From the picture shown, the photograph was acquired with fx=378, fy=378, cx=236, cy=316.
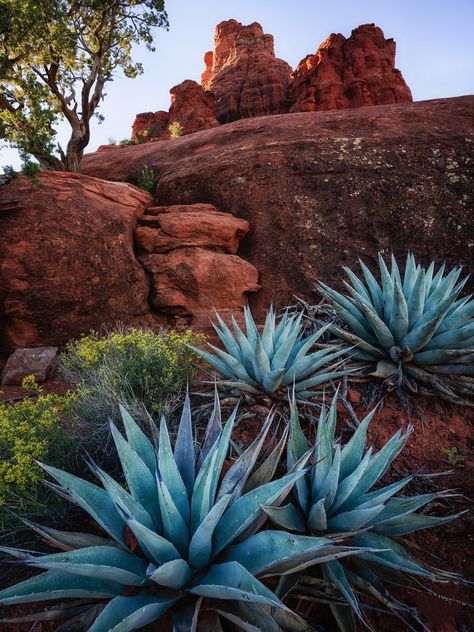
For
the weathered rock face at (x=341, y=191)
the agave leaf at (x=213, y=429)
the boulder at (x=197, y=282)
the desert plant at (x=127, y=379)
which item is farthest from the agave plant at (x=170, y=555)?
the weathered rock face at (x=341, y=191)

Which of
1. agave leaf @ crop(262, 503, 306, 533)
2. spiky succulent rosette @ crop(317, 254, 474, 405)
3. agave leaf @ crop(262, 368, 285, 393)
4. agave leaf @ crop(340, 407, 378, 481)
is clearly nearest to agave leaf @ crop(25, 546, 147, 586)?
agave leaf @ crop(262, 503, 306, 533)

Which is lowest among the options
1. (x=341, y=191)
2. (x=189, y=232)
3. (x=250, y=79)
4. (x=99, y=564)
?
(x=99, y=564)

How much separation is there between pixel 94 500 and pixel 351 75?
1761 inches

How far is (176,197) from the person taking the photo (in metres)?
7.36

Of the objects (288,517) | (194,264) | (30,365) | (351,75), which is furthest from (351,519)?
(351,75)

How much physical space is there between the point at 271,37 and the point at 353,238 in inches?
2043

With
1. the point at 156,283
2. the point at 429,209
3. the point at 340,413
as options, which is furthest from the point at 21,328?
the point at 429,209

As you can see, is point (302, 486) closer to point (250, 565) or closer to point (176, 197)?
point (250, 565)

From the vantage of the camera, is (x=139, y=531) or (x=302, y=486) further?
(x=302, y=486)

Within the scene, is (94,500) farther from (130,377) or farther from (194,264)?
(194,264)

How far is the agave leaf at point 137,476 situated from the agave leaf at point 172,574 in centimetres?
26

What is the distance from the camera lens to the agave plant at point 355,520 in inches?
57.9

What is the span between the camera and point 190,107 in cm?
3769

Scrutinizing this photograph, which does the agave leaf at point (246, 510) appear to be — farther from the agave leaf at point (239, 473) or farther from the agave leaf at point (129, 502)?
the agave leaf at point (129, 502)
